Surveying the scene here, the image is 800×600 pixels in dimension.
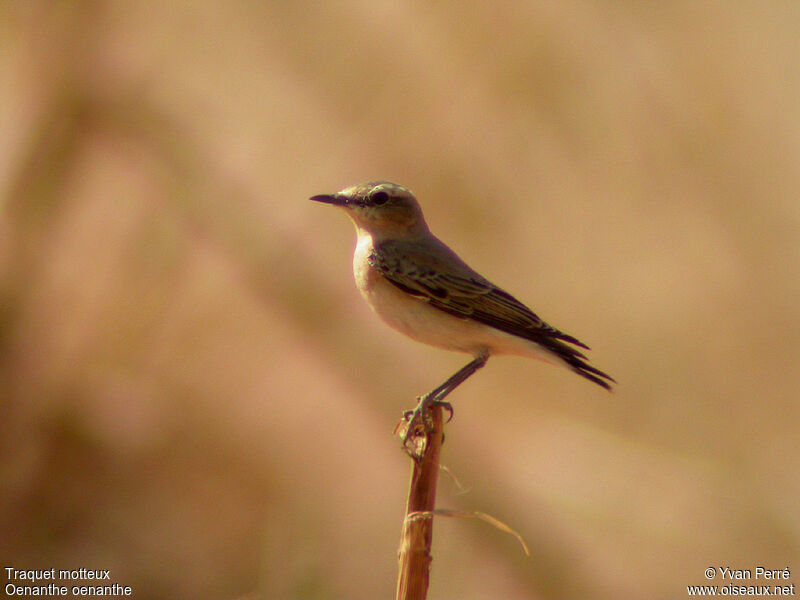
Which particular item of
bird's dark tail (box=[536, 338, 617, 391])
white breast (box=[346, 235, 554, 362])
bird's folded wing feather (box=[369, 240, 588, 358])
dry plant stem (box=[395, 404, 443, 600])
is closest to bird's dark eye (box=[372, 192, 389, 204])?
bird's folded wing feather (box=[369, 240, 588, 358])

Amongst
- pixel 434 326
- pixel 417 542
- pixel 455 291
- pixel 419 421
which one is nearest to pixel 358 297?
pixel 455 291

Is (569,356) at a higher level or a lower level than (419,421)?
higher

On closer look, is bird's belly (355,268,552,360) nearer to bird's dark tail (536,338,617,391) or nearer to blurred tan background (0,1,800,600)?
bird's dark tail (536,338,617,391)

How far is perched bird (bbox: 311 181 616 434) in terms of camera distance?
4.30 m

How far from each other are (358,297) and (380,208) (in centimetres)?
196

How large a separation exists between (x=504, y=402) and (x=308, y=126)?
3180 millimetres

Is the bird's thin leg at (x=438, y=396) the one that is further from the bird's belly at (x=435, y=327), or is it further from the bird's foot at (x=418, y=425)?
the bird's belly at (x=435, y=327)

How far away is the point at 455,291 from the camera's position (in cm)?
445

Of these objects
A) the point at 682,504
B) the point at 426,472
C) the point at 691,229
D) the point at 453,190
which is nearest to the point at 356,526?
the point at 682,504

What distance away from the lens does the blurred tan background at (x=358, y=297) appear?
5.91 metres

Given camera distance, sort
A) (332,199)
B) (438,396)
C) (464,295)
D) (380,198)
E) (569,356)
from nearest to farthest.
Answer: (438,396) → (569,356) → (464,295) → (332,199) → (380,198)

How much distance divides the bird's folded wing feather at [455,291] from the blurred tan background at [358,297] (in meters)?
1.75

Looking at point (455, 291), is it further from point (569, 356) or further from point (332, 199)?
point (332, 199)

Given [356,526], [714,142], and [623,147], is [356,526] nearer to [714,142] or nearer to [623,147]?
[623,147]
